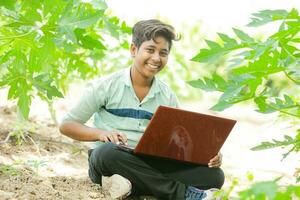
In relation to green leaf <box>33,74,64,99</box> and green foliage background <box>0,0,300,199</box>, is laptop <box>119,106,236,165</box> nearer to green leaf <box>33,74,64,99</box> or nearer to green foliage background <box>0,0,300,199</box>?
green foliage background <box>0,0,300,199</box>

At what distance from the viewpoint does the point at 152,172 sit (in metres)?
2.63

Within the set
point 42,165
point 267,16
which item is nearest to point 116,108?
point 42,165

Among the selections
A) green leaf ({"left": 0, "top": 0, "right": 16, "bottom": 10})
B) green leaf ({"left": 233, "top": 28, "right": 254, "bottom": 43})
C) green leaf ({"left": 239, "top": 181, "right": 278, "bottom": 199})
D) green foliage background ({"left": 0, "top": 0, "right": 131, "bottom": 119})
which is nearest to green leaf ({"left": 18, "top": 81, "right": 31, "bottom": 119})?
green foliage background ({"left": 0, "top": 0, "right": 131, "bottom": 119})

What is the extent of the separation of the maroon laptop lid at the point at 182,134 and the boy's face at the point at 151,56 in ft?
1.55

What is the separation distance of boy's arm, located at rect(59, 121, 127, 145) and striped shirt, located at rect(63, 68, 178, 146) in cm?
4

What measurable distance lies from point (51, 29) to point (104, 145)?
80cm

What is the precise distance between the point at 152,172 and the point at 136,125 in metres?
0.26

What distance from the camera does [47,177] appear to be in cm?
270

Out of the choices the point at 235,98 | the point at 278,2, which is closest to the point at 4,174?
the point at 235,98

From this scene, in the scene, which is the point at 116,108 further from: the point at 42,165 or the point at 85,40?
the point at 85,40

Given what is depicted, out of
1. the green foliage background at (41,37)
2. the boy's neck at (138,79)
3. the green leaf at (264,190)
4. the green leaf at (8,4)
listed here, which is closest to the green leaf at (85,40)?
the green foliage background at (41,37)

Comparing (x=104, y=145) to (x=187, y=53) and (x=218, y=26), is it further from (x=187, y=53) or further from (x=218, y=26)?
(x=218, y=26)

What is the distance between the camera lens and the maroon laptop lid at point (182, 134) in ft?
7.80

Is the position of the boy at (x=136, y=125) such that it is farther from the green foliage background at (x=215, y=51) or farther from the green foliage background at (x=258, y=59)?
the green foliage background at (x=258, y=59)
